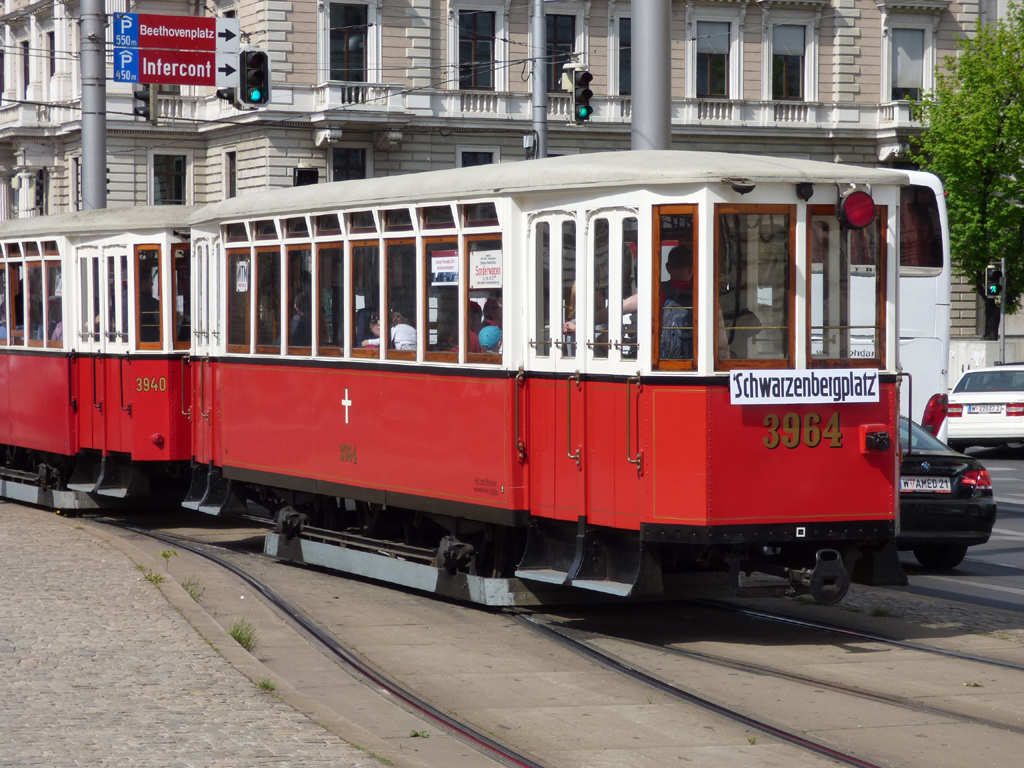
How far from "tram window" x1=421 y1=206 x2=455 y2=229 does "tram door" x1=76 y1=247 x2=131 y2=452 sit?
5.83 metres

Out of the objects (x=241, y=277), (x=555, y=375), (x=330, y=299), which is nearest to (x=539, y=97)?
(x=241, y=277)

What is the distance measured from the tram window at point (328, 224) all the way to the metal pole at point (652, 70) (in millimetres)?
3183

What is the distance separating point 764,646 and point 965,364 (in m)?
36.1

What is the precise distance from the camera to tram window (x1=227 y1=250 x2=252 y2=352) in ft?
45.4

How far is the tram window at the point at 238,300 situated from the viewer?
45.4ft

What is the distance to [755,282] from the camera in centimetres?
955

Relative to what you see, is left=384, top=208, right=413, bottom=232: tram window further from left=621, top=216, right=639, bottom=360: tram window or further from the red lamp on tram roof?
the red lamp on tram roof

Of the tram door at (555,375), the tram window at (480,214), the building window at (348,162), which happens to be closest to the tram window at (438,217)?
the tram window at (480,214)

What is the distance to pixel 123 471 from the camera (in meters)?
16.6

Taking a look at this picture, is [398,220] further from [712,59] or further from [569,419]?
[712,59]

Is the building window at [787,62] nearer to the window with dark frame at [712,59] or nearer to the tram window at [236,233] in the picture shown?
the window with dark frame at [712,59]

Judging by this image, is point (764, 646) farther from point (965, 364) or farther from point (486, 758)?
point (965, 364)

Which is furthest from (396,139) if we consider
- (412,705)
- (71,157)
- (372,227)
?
(412,705)

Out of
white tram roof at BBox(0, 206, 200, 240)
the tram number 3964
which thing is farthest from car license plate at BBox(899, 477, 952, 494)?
white tram roof at BBox(0, 206, 200, 240)
